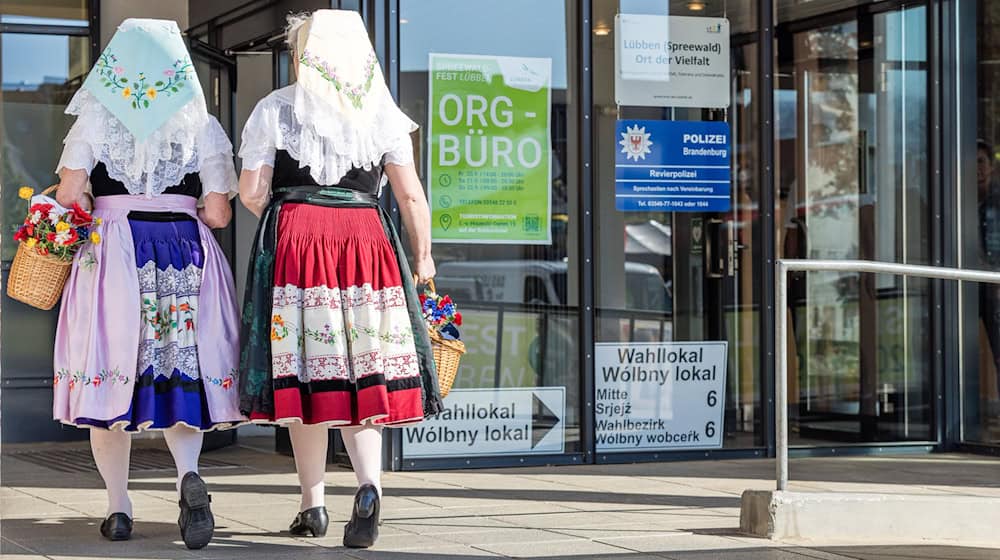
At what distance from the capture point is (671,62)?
24.7 ft

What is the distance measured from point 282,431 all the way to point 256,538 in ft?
10.2

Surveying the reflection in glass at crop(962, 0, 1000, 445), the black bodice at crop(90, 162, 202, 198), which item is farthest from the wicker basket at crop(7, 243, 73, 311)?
the reflection in glass at crop(962, 0, 1000, 445)

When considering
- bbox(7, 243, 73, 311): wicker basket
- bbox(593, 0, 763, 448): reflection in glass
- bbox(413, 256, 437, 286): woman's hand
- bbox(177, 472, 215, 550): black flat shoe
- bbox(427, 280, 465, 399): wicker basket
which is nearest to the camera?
bbox(177, 472, 215, 550): black flat shoe

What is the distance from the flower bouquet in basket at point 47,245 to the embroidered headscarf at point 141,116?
0.55ft

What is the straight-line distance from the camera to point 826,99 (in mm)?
8430

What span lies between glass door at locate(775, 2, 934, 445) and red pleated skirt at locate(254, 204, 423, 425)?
4078 mm

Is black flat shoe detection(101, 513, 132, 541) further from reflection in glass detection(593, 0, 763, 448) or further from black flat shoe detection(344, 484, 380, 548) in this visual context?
reflection in glass detection(593, 0, 763, 448)

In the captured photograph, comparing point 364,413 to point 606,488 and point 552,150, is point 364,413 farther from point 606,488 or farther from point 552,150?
point 552,150

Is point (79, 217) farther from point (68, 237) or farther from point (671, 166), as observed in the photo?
point (671, 166)

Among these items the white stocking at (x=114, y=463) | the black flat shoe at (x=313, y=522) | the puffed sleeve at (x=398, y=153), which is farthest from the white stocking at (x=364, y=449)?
the puffed sleeve at (x=398, y=153)

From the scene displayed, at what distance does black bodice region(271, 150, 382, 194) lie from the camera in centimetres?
473

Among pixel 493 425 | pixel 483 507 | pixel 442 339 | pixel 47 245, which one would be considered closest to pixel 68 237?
pixel 47 245

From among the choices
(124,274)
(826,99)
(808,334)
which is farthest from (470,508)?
(826,99)

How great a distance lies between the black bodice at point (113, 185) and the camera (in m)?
4.87
